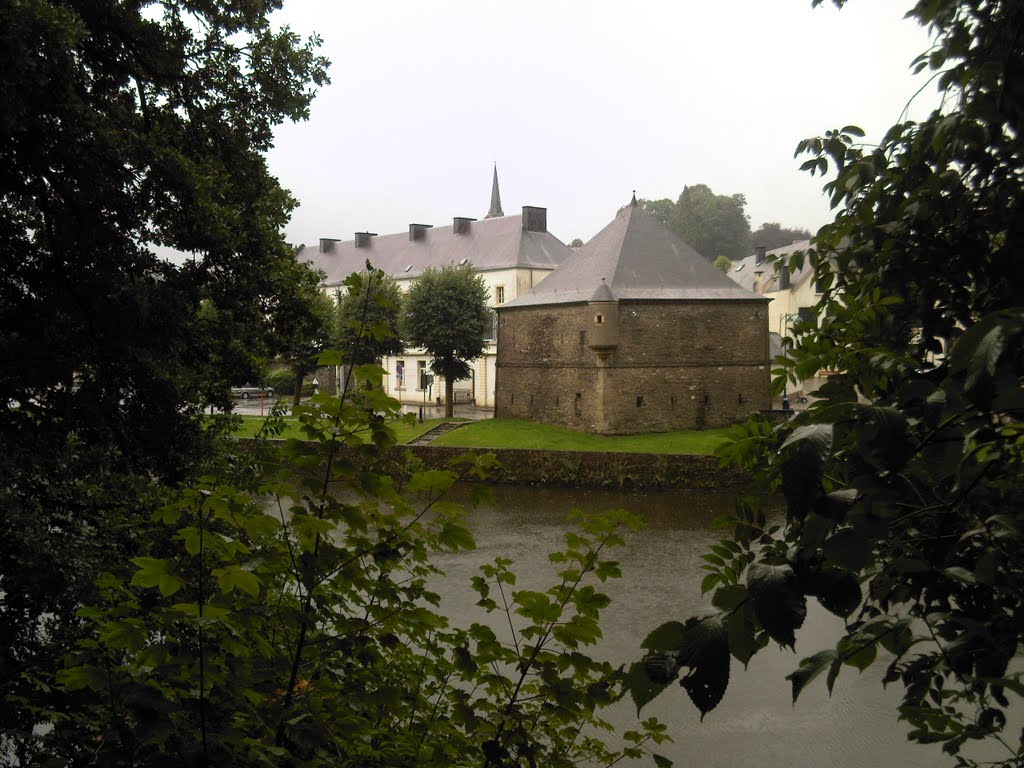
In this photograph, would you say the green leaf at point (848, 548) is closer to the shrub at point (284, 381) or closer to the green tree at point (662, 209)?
the shrub at point (284, 381)

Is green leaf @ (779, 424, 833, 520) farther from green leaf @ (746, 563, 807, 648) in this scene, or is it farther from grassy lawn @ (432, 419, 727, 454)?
grassy lawn @ (432, 419, 727, 454)

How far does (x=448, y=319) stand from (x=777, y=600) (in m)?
35.6

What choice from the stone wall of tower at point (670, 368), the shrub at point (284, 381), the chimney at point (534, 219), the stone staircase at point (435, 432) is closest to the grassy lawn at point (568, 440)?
the stone staircase at point (435, 432)

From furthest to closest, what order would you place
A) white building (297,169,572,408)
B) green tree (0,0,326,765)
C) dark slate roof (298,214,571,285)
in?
dark slate roof (298,214,571,285) < white building (297,169,572,408) < green tree (0,0,326,765)

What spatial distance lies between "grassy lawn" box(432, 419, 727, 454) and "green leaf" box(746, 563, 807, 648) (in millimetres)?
24996

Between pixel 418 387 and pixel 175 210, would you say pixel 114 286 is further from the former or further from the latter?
pixel 418 387

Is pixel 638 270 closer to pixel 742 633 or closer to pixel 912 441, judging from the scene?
pixel 912 441

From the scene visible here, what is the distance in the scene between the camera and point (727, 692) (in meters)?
11.3

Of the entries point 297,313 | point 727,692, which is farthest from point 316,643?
point 727,692

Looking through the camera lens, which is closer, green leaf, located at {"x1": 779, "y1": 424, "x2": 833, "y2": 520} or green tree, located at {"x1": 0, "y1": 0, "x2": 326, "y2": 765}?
green leaf, located at {"x1": 779, "y1": 424, "x2": 833, "y2": 520}

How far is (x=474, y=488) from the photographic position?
3160 millimetres

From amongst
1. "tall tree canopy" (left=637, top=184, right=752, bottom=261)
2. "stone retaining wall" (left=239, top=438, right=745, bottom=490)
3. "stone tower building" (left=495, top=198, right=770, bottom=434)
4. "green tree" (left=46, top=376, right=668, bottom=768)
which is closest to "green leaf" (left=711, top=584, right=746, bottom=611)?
"green tree" (left=46, top=376, right=668, bottom=768)

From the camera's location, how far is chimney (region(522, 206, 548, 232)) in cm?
4578

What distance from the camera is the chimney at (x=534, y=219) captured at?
45781 millimetres
